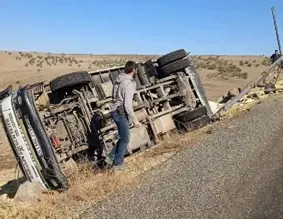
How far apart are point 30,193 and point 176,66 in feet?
19.5

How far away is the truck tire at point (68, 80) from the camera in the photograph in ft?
33.8

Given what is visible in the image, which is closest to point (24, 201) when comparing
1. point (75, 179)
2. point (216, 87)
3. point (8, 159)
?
point (75, 179)

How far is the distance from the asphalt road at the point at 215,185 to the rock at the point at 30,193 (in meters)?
1.70

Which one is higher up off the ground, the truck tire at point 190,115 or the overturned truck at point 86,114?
the overturned truck at point 86,114

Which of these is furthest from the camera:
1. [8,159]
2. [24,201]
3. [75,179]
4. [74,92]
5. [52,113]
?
[8,159]

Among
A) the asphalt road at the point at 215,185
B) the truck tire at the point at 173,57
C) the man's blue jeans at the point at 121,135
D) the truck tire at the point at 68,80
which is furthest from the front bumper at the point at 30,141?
the truck tire at the point at 173,57

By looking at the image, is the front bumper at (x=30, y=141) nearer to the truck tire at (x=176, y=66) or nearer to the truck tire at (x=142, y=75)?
the truck tire at (x=142, y=75)

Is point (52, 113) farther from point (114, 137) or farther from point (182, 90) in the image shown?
point (182, 90)

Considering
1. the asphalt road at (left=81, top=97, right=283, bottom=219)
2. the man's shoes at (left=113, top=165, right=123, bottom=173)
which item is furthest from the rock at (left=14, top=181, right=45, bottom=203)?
the asphalt road at (left=81, top=97, right=283, bottom=219)

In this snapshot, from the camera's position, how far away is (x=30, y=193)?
8.13 meters

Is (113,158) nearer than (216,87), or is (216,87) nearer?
(113,158)

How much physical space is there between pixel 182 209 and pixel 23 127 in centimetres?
385

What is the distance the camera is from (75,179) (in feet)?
28.3

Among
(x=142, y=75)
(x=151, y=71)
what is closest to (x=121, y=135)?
(x=142, y=75)
